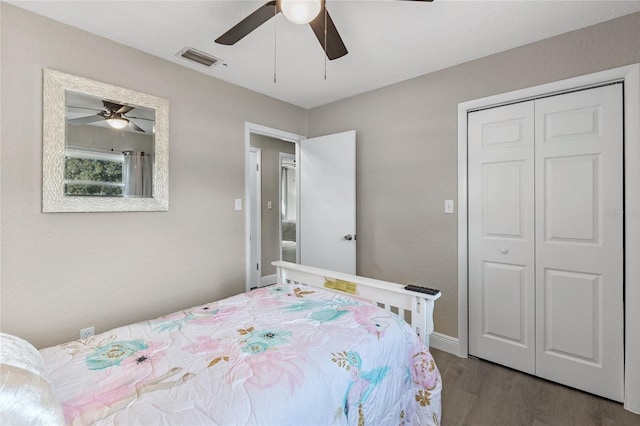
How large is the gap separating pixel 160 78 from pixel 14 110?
937 mm

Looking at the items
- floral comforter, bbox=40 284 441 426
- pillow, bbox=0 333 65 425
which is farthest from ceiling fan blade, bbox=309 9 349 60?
pillow, bbox=0 333 65 425

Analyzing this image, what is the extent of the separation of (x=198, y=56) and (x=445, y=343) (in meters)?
3.10

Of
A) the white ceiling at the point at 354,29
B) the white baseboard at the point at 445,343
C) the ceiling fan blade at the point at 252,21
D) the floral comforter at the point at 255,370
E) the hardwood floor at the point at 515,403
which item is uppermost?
the white ceiling at the point at 354,29

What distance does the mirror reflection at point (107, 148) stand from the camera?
198cm

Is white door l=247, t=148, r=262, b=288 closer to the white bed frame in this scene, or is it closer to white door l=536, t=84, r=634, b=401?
the white bed frame

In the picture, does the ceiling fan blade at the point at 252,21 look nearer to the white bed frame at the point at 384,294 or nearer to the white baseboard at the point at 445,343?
the white bed frame at the point at 384,294

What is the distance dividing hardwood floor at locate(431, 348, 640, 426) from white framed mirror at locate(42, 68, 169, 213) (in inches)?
98.0

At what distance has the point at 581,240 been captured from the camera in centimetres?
203

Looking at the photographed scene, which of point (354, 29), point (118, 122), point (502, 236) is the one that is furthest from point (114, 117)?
point (502, 236)

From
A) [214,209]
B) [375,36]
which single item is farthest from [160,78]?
[375,36]

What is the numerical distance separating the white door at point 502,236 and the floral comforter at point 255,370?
45.1 inches

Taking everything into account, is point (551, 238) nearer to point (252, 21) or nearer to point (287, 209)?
point (252, 21)

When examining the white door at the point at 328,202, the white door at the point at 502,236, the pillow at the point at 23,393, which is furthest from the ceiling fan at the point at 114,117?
the white door at the point at 502,236

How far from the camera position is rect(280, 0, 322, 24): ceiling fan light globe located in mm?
1341
